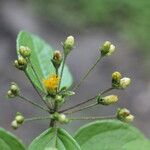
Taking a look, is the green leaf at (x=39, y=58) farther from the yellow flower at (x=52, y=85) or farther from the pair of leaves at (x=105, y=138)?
the pair of leaves at (x=105, y=138)

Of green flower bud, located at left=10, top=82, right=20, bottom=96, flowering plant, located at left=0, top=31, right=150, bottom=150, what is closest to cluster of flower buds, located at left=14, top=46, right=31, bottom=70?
flowering plant, located at left=0, top=31, right=150, bottom=150

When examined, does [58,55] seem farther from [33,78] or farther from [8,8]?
[8,8]

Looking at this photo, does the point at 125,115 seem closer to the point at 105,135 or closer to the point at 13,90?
the point at 105,135

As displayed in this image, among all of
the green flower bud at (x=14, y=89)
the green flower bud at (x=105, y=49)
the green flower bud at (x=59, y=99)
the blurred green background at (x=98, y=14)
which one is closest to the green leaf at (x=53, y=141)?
the green flower bud at (x=59, y=99)

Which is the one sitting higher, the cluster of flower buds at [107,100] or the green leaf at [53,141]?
the cluster of flower buds at [107,100]

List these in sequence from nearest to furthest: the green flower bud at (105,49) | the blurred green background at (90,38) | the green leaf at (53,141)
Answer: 1. the green leaf at (53,141)
2. the green flower bud at (105,49)
3. the blurred green background at (90,38)

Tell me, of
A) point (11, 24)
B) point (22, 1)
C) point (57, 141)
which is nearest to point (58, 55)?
point (57, 141)
